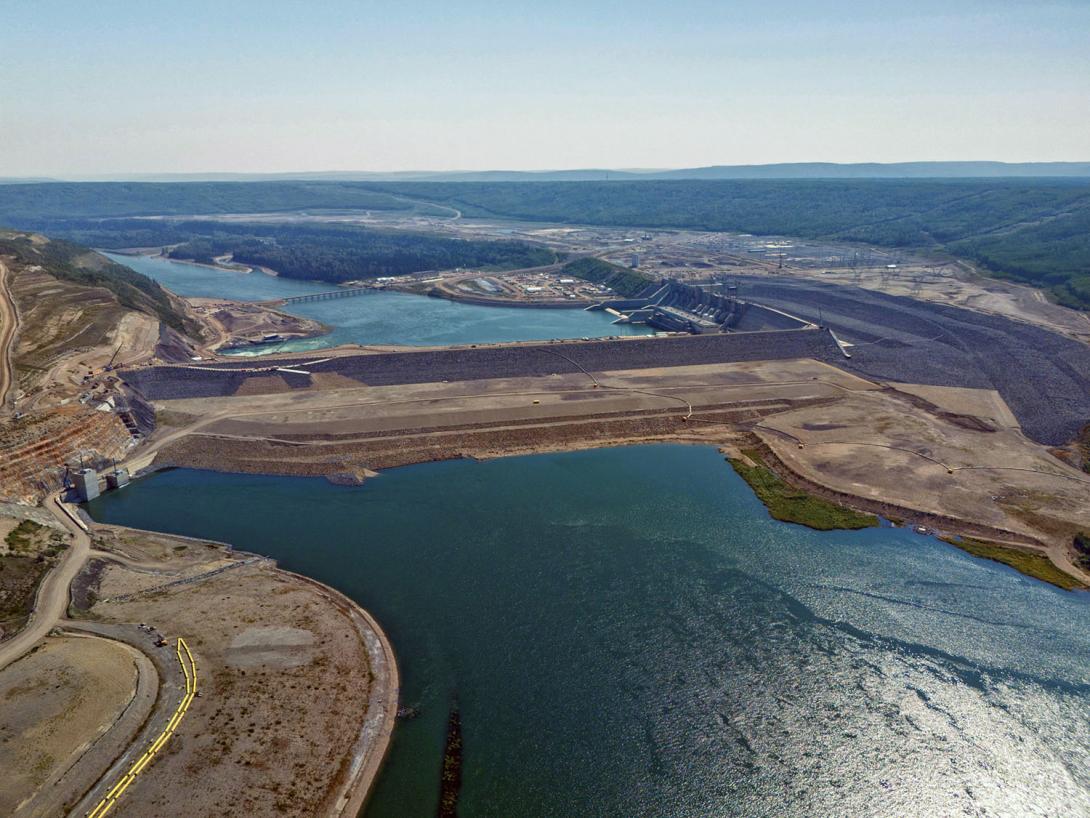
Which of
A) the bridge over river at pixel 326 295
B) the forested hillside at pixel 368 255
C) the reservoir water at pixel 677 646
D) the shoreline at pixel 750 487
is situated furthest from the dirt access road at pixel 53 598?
the forested hillside at pixel 368 255

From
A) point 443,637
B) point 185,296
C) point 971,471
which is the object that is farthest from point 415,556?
point 185,296

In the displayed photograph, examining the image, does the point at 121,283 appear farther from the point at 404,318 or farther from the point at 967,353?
the point at 967,353

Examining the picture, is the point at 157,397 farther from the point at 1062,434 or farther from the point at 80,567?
the point at 1062,434

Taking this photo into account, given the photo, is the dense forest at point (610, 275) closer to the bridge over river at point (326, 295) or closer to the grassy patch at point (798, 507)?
the bridge over river at point (326, 295)

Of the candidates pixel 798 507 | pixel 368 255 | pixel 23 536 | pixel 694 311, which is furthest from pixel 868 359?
pixel 368 255

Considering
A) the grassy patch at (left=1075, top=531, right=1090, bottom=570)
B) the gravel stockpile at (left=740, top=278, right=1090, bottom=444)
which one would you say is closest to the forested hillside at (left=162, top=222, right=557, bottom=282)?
the gravel stockpile at (left=740, top=278, right=1090, bottom=444)

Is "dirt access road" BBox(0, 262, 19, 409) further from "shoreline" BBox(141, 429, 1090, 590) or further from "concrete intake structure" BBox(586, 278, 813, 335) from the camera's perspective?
"concrete intake structure" BBox(586, 278, 813, 335)
